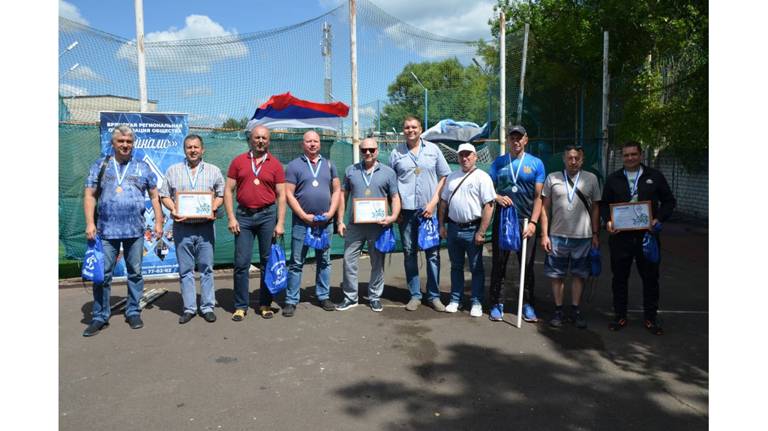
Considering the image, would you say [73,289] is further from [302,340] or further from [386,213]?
[386,213]

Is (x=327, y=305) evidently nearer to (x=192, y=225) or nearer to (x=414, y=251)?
(x=414, y=251)

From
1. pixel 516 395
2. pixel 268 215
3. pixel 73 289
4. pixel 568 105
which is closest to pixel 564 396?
pixel 516 395

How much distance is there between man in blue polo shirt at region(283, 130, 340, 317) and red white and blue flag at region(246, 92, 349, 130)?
3.13 meters

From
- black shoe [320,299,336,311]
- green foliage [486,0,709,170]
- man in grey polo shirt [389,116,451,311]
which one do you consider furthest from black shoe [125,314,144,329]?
green foliage [486,0,709,170]

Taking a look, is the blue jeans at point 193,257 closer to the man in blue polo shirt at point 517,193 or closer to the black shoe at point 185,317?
the black shoe at point 185,317

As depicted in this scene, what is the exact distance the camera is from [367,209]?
5891mm

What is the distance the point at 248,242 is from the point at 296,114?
12.9 ft

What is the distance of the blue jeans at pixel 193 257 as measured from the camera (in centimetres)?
568

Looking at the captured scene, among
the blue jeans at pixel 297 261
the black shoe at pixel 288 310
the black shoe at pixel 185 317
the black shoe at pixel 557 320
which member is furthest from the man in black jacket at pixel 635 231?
the black shoe at pixel 185 317

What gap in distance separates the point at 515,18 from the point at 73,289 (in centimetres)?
1872

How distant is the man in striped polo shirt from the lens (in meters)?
5.61

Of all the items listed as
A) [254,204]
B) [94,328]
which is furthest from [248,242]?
[94,328]

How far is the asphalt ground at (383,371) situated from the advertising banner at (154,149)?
1274 mm

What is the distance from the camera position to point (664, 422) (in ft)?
11.5
